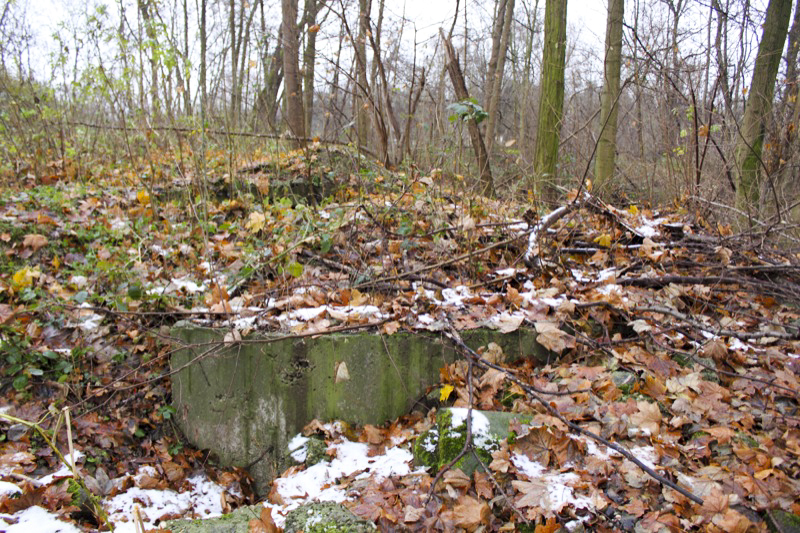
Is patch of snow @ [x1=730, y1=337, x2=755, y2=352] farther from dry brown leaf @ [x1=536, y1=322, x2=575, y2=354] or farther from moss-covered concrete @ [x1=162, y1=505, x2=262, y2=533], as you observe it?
moss-covered concrete @ [x1=162, y1=505, x2=262, y2=533]

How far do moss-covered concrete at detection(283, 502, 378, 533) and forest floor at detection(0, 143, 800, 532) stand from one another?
3.1 inches

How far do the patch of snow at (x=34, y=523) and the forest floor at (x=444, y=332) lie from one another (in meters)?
0.01

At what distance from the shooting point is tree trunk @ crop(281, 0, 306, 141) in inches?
328

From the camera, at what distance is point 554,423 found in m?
2.63

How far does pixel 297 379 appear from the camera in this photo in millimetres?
3424

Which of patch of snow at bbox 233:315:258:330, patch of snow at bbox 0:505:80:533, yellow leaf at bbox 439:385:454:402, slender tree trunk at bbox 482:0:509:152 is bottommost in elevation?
patch of snow at bbox 0:505:80:533

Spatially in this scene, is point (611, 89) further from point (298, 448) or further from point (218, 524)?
point (218, 524)

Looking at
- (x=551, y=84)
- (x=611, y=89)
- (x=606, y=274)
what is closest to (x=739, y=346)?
(x=606, y=274)

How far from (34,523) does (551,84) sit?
6.48 m

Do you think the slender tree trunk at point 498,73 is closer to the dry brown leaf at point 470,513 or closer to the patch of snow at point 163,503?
the patch of snow at point 163,503

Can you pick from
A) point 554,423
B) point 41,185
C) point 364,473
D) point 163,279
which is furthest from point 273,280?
point 41,185

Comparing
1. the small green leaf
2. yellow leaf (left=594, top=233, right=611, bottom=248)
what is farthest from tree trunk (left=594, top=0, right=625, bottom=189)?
the small green leaf

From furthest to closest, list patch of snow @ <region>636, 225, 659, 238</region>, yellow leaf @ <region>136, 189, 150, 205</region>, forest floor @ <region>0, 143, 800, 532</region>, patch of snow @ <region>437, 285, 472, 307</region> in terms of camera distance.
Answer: yellow leaf @ <region>136, 189, 150, 205</region>, patch of snow @ <region>636, 225, 659, 238</region>, patch of snow @ <region>437, 285, 472, 307</region>, forest floor @ <region>0, 143, 800, 532</region>

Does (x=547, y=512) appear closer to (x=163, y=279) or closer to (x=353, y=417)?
(x=353, y=417)
